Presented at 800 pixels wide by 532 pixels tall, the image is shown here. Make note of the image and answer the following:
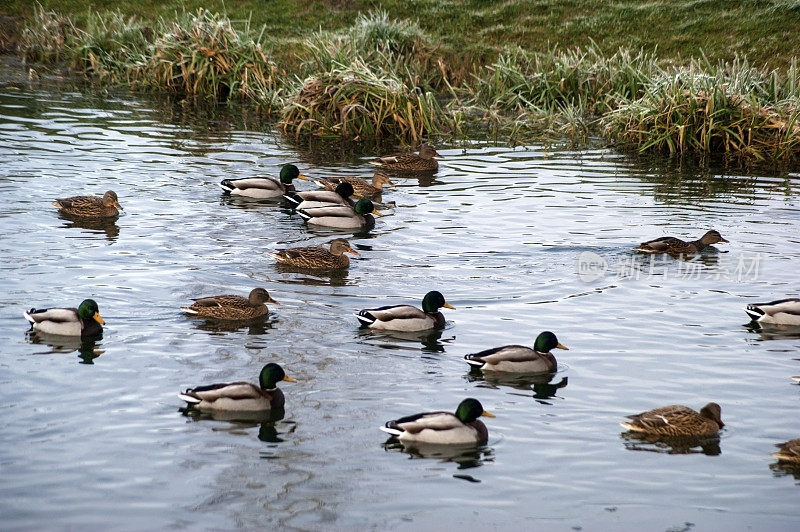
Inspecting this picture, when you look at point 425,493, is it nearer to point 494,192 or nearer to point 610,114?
point 494,192

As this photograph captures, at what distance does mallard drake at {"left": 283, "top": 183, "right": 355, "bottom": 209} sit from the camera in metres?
17.7

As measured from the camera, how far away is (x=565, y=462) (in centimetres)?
906

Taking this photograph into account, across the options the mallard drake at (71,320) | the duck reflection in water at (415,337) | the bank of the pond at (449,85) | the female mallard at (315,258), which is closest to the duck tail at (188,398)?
the mallard drake at (71,320)

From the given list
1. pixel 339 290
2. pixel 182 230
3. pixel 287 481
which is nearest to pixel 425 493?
pixel 287 481

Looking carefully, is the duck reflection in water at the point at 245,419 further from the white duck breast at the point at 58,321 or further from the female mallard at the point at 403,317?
the female mallard at the point at 403,317

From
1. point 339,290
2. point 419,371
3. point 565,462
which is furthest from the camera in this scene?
point 339,290

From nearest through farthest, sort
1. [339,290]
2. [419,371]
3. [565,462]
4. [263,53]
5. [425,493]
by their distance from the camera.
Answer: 1. [425,493]
2. [565,462]
3. [419,371]
4. [339,290]
5. [263,53]

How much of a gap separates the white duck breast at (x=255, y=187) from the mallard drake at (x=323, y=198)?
332 mm

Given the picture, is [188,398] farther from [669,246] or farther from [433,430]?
[669,246]

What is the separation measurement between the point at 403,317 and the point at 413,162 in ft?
28.2

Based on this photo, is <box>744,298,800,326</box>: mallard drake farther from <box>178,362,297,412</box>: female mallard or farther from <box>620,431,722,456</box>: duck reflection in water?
<box>178,362,297,412</box>: female mallard

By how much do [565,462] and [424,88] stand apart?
17.9 metres

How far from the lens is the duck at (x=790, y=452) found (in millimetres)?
9086

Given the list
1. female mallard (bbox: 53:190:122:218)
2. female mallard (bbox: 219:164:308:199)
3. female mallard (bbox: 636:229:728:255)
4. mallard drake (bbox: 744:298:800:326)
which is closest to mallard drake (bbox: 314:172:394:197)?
female mallard (bbox: 219:164:308:199)
